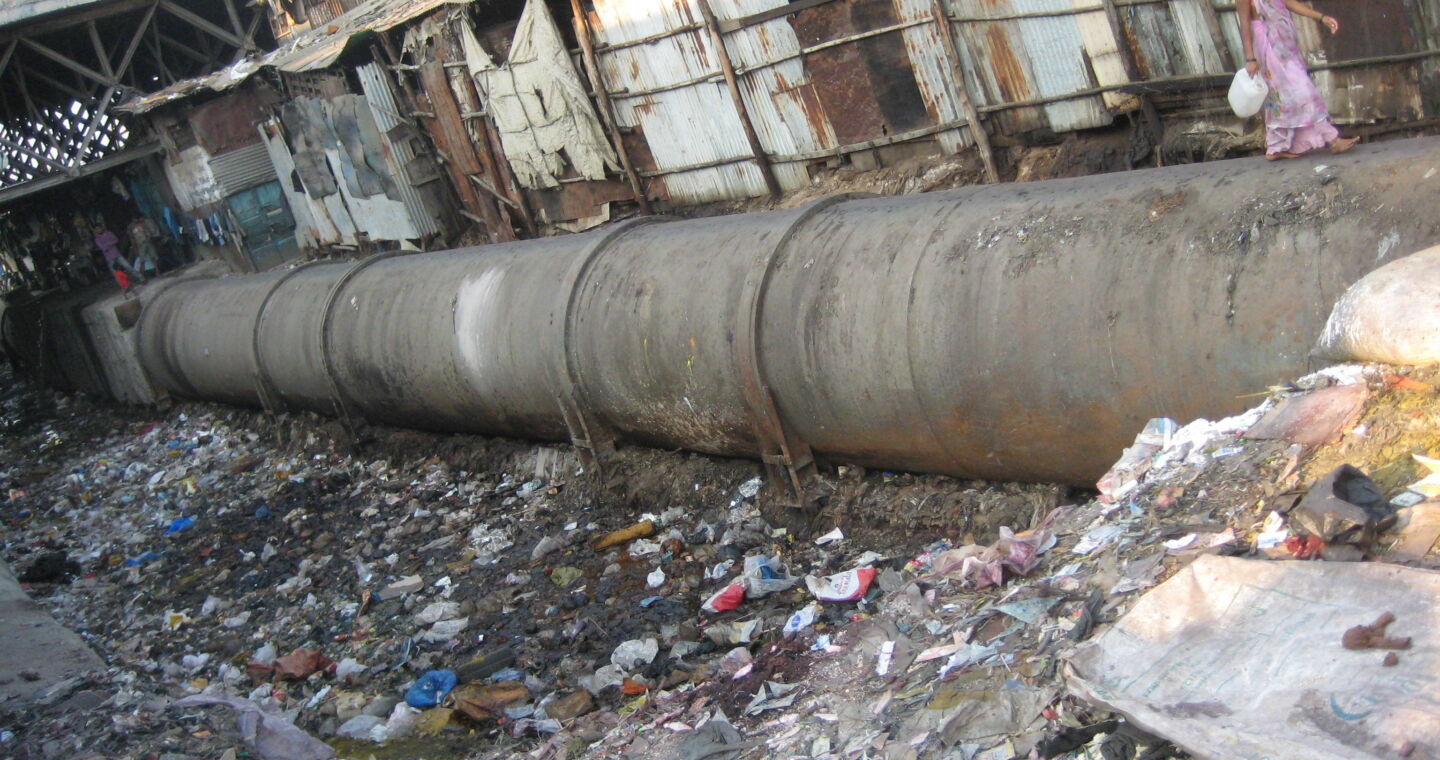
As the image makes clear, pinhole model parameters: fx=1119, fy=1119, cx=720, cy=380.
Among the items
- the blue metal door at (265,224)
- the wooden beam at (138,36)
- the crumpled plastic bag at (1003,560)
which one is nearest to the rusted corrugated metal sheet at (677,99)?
the crumpled plastic bag at (1003,560)

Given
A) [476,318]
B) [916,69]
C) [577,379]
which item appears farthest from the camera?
[916,69]

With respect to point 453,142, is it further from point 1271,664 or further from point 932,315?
point 1271,664

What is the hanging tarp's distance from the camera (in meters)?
9.55

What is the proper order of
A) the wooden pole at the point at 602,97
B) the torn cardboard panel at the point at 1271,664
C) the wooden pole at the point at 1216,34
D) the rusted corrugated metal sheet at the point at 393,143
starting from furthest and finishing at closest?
1. the rusted corrugated metal sheet at the point at 393,143
2. the wooden pole at the point at 602,97
3. the wooden pole at the point at 1216,34
4. the torn cardboard panel at the point at 1271,664

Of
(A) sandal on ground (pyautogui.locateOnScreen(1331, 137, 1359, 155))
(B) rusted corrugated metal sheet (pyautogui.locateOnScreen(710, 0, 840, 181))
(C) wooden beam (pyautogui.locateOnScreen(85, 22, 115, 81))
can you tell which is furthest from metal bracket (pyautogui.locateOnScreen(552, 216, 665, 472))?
(C) wooden beam (pyautogui.locateOnScreen(85, 22, 115, 81))

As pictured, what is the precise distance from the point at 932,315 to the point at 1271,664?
206cm

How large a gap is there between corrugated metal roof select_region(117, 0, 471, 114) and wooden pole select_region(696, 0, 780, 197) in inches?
112

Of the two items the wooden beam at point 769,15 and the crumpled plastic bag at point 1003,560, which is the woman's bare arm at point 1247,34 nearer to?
the crumpled plastic bag at point 1003,560

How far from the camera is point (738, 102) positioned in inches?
335

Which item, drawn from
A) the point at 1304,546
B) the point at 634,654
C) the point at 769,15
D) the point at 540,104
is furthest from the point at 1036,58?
the point at 540,104

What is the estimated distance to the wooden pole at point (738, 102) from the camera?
820cm

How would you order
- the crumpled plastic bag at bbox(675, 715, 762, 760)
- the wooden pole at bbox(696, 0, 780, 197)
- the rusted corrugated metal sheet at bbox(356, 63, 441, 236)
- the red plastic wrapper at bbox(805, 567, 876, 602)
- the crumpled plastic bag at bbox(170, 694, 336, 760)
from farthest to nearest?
1. the rusted corrugated metal sheet at bbox(356, 63, 441, 236)
2. the wooden pole at bbox(696, 0, 780, 197)
3. the red plastic wrapper at bbox(805, 567, 876, 602)
4. the crumpled plastic bag at bbox(170, 694, 336, 760)
5. the crumpled plastic bag at bbox(675, 715, 762, 760)

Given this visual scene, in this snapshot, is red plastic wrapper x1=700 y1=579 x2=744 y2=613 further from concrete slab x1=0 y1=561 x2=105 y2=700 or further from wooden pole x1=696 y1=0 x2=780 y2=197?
wooden pole x1=696 y1=0 x2=780 y2=197

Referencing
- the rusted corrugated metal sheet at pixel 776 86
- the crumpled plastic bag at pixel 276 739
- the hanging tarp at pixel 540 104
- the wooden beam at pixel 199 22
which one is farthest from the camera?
the wooden beam at pixel 199 22
